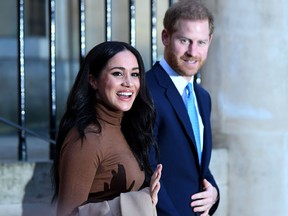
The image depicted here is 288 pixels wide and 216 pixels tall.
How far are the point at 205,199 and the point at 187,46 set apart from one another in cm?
75

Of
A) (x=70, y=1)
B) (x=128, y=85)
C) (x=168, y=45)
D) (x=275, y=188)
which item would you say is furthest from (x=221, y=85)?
(x=70, y=1)

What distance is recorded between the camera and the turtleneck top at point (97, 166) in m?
3.10

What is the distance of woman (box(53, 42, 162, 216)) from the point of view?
3107mm

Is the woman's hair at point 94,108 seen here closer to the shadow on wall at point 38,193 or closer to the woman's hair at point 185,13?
the woman's hair at point 185,13

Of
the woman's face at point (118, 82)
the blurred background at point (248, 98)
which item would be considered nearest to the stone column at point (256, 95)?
the blurred background at point (248, 98)

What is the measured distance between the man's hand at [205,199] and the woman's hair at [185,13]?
0.77 metres

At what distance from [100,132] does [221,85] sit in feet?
9.38

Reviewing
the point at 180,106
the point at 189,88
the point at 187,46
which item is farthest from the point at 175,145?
the point at 187,46

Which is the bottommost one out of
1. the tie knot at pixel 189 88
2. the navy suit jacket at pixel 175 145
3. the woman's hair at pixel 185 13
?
the navy suit jacket at pixel 175 145

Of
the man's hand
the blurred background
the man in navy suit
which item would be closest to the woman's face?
the man in navy suit

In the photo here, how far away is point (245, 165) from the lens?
5.94m

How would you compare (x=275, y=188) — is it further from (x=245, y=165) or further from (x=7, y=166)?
(x=7, y=166)

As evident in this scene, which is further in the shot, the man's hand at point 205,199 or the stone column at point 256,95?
the stone column at point 256,95

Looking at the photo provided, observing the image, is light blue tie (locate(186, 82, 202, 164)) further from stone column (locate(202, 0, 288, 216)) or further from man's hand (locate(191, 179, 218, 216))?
stone column (locate(202, 0, 288, 216))
